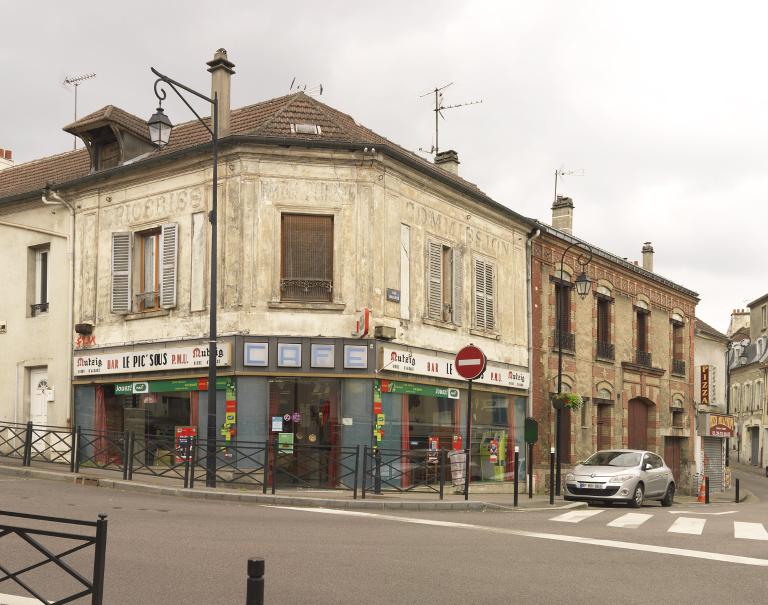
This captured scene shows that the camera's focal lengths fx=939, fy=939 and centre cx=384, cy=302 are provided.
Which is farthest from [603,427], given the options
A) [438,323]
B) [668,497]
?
[438,323]

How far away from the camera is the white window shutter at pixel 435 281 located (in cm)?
2173

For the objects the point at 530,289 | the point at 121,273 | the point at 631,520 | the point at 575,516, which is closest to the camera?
the point at 631,520

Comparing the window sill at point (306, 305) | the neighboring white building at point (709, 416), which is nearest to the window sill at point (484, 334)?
the window sill at point (306, 305)

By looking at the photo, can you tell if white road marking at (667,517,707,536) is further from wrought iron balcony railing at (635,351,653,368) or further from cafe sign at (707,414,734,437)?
cafe sign at (707,414,734,437)

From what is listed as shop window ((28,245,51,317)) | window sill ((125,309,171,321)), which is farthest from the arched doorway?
shop window ((28,245,51,317))

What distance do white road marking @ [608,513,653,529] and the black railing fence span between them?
11.3 feet

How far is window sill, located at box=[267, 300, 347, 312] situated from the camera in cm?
1947

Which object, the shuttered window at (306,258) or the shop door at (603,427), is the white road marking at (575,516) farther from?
the shop door at (603,427)

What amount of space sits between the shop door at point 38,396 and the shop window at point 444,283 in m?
9.71

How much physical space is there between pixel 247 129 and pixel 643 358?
59.7ft

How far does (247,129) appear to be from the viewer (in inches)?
818

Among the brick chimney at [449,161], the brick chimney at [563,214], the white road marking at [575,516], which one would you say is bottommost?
the white road marking at [575,516]

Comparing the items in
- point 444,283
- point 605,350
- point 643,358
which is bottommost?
point 643,358

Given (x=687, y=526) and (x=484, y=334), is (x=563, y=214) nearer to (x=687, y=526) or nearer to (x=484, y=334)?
(x=484, y=334)
